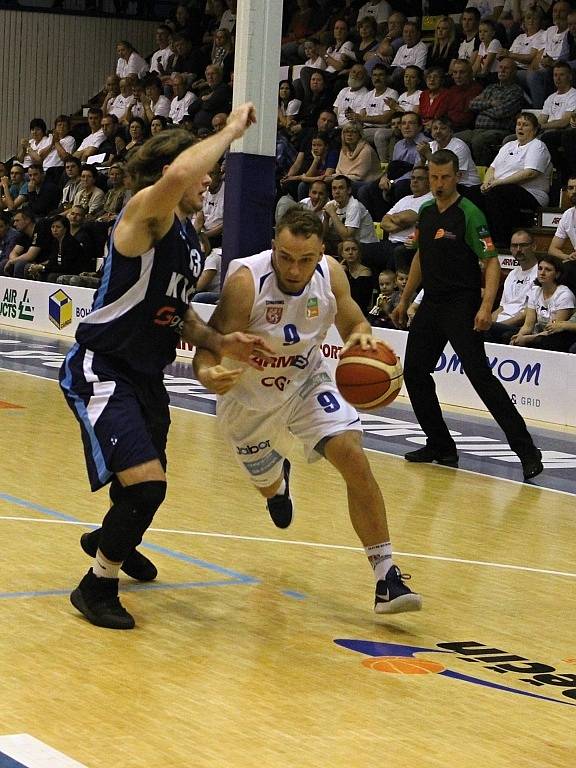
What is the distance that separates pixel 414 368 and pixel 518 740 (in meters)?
5.06

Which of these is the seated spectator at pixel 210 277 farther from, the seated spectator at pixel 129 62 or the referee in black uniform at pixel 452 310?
the seated spectator at pixel 129 62

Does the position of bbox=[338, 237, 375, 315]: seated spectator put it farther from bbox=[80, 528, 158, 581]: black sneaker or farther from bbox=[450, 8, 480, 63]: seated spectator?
bbox=[80, 528, 158, 581]: black sneaker

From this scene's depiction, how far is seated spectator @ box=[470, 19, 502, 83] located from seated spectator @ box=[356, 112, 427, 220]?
1.01m

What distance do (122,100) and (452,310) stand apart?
1290 centimetres


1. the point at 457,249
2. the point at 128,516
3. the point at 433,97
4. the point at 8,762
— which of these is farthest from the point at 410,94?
the point at 8,762

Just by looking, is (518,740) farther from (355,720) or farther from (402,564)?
(402,564)

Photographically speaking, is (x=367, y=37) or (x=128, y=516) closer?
(x=128, y=516)

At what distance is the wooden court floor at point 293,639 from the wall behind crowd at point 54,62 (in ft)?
54.3

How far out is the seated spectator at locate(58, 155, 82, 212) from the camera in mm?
18766

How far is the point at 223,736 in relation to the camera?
11.5 ft

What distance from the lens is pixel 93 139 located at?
2017 cm

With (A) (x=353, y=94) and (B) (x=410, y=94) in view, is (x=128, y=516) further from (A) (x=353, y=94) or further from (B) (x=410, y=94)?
(A) (x=353, y=94)

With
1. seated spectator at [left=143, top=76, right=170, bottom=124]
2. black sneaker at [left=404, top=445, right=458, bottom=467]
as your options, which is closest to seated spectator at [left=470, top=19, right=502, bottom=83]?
seated spectator at [left=143, top=76, right=170, bottom=124]

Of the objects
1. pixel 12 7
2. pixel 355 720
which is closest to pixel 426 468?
pixel 355 720
